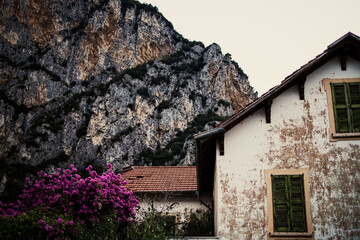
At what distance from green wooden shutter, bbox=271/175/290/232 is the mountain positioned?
49201 millimetres

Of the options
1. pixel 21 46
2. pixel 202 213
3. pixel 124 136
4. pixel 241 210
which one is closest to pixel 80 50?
pixel 21 46

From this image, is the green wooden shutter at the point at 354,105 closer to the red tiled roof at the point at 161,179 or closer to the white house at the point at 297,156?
the white house at the point at 297,156

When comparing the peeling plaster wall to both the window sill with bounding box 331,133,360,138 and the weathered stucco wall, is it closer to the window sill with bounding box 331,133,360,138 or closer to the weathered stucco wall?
the window sill with bounding box 331,133,360,138

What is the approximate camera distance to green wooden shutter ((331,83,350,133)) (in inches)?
369

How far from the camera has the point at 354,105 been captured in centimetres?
944

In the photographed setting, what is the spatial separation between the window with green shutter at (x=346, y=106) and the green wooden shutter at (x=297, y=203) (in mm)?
1941

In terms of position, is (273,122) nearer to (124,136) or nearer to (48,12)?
(124,136)

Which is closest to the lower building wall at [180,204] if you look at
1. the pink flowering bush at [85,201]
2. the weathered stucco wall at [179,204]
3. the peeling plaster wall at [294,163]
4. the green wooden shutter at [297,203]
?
the weathered stucco wall at [179,204]

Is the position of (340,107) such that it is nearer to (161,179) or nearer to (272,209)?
(272,209)

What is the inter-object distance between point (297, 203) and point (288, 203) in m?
0.23

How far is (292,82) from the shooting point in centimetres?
962

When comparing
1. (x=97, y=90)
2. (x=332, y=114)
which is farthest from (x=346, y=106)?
(x=97, y=90)

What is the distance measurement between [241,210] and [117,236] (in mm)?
3429

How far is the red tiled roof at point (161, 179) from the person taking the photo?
15672 mm
